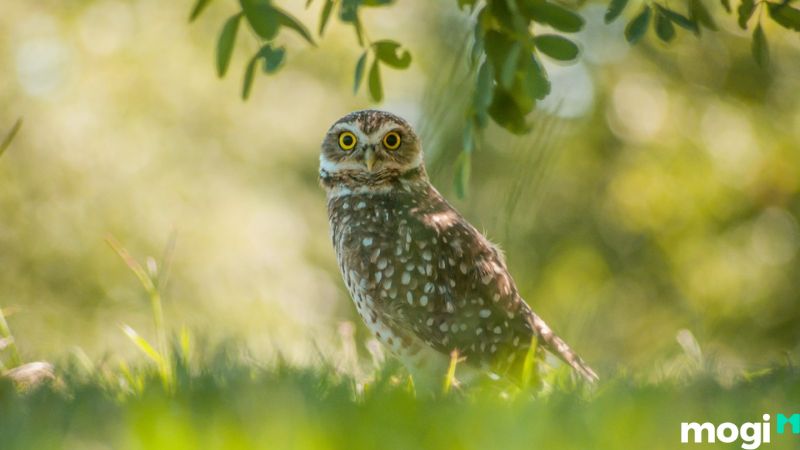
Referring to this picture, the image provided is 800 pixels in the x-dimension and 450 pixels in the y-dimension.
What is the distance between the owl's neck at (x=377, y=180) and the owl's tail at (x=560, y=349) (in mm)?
824

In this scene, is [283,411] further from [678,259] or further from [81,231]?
[678,259]

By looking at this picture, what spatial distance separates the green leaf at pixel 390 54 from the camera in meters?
4.00

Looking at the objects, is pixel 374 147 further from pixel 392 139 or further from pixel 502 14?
pixel 502 14

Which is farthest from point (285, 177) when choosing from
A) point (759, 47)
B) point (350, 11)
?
point (350, 11)

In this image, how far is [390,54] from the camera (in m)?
4.00

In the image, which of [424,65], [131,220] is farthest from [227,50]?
[424,65]

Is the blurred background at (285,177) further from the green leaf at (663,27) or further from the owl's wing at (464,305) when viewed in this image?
the green leaf at (663,27)

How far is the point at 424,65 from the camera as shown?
13.7m

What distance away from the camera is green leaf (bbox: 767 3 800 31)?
12.4 feet

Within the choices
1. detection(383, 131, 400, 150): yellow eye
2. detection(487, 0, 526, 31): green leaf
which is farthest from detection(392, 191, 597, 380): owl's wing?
detection(487, 0, 526, 31): green leaf

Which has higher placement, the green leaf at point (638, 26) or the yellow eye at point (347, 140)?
the green leaf at point (638, 26)

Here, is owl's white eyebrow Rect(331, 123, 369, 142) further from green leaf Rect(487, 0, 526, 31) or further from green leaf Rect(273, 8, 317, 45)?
green leaf Rect(273, 8, 317, 45)

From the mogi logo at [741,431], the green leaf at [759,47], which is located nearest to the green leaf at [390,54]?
the green leaf at [759,47]

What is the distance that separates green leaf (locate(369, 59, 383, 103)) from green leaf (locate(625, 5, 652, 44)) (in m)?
0.86
